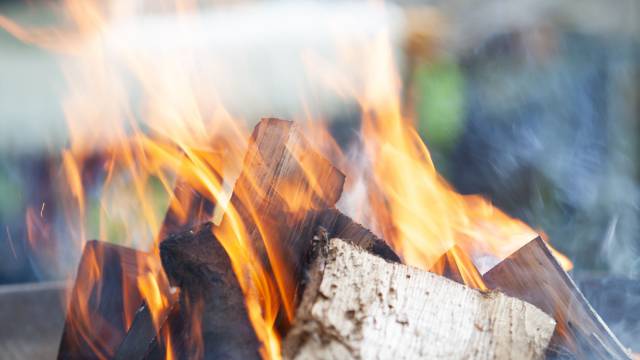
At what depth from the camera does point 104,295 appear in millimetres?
1665

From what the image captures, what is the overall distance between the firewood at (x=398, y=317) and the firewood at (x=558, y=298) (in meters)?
0.13

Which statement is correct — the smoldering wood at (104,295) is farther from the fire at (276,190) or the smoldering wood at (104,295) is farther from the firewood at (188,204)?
the firewood at (188,204)

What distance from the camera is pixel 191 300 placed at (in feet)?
4.47

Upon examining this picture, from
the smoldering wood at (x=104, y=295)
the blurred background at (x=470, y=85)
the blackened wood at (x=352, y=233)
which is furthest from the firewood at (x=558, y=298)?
the blurred background at (x=470, y=85)

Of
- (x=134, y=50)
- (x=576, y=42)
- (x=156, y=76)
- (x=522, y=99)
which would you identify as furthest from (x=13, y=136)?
(x=576, y=42)

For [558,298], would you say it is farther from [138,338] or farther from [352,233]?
[138,338]

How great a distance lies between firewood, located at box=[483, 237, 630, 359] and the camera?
4.42 feet

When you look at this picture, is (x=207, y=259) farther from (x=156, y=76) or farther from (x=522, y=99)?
(x=522, y=99)

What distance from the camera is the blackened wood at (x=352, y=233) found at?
1412 mm

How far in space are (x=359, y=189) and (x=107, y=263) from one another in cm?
67

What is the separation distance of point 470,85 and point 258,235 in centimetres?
291

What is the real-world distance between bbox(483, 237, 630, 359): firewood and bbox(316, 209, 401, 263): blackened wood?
23 centimetres

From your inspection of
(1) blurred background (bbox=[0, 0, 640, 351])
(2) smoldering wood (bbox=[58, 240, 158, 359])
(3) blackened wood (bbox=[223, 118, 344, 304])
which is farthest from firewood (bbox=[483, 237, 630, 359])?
(1) blurred background (bbox=[0, 0, 640, 351])

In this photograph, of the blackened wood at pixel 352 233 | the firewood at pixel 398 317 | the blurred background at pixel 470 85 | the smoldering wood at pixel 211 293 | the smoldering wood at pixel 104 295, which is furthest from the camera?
the blurred background at pixel 470 85
